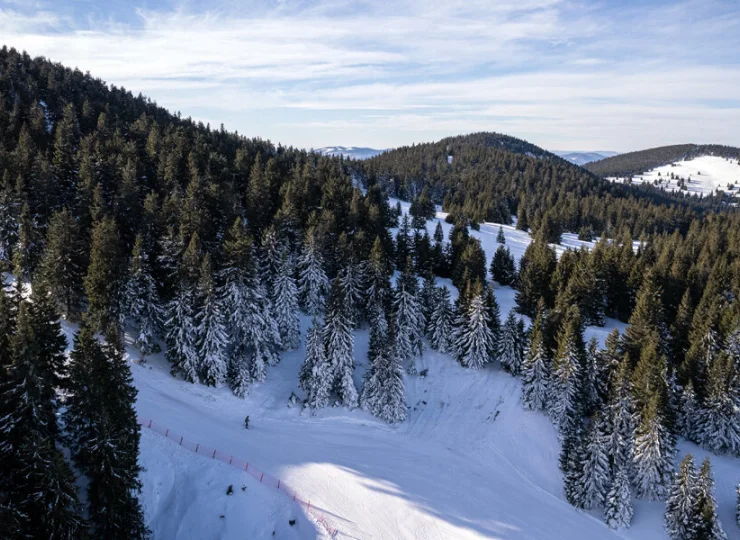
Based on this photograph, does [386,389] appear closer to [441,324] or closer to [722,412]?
[441,324]

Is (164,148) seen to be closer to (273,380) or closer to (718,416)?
(273,380)

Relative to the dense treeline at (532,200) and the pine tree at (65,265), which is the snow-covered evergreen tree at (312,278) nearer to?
the pine tree at (65,265)

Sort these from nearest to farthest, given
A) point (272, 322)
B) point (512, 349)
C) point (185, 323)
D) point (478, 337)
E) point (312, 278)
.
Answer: point (185, 323) → point (272, 322) → point (512, 349) → point (478, 337) → point (312, 278)

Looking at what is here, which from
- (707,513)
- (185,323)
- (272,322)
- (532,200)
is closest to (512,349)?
(707,513)

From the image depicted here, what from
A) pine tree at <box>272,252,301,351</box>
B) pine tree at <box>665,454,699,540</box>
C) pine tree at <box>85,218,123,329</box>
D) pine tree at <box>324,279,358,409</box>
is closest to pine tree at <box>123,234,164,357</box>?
pine tree at <box>85,218,123,329</box>

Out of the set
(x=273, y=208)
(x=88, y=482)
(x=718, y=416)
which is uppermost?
(x=273, y=208)

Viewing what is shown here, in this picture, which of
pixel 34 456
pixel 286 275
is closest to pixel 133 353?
pixel 286 275

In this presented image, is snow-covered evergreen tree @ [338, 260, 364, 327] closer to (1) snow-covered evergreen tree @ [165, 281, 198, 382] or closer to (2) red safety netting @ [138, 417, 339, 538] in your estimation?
(1) snow-covered evergreen tree @ [165, 281, 198, 382]
